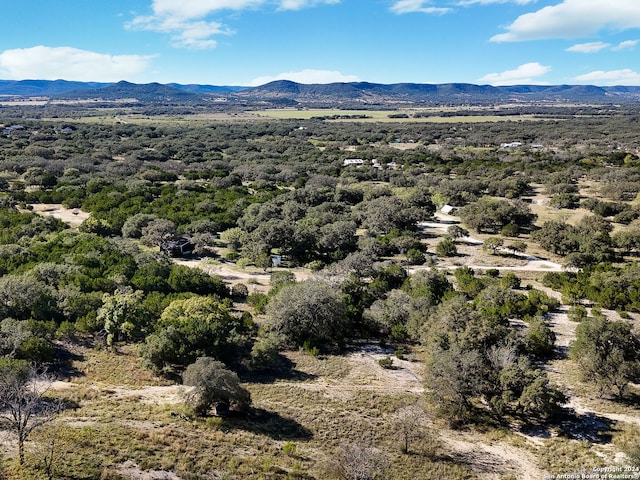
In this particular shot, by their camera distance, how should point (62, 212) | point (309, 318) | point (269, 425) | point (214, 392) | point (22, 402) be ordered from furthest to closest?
1. point (62, 212)
2. point (309, 318)
3. point (214, 392)
4. point (269, 425)
5. point (22, 402)

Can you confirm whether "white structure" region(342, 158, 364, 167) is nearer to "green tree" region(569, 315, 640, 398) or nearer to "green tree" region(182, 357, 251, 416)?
"green tree" region(569, 315, 640, 398)

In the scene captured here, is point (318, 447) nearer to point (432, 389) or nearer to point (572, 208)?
point (432, 389)

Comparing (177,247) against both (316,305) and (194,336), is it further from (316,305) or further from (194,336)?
(316,305)

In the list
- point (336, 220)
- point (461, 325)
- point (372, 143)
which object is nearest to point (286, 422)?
point (461, 325)

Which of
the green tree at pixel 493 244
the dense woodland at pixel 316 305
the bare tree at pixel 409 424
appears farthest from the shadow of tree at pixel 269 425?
the green tree at pixel 493 244

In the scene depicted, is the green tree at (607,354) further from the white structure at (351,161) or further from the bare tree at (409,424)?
the white structure at (351,161)

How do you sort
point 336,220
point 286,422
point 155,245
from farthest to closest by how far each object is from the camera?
point 336,220
point 155,245
point 286,422

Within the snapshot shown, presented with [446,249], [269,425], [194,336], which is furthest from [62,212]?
[269,425]
